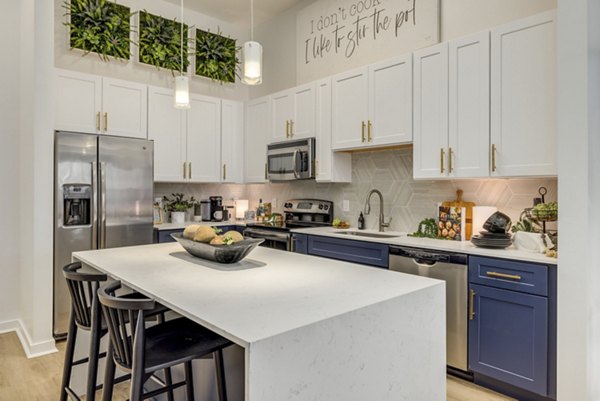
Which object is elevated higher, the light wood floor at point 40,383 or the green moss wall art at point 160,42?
the green moss wall art at point 160,42

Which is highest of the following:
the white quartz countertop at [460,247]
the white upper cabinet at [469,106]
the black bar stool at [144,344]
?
the white upper cabinet at [469,106]

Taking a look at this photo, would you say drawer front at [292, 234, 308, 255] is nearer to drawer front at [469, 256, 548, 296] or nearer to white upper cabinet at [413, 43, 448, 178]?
white upper cabinet at [413, 43, 448, 178]

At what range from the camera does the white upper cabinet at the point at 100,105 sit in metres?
3.50

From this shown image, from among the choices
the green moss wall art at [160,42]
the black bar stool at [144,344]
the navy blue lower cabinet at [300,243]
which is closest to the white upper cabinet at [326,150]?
the navy blue lower cabinet at [300,243]

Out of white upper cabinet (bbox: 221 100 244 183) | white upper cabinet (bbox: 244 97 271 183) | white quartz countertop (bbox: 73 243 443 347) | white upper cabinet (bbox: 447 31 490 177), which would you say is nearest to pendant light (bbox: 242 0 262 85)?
white quartz countertop (bbox: 73 243 443 347)

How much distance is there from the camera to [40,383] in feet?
8.73

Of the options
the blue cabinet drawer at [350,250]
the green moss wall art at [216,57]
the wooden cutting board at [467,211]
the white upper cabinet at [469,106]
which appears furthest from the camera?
the green moss wall art at [216,57]

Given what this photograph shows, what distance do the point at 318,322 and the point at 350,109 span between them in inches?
106

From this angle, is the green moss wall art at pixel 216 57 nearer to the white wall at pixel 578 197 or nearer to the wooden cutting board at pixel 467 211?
the wooden cutting board at pixel 467 211

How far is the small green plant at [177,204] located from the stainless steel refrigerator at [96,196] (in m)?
0.76

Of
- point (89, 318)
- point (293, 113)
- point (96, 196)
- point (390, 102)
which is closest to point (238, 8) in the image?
point (293, 113)

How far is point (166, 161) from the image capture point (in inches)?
165

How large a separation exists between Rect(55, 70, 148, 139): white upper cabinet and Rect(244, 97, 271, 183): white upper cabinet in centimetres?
120

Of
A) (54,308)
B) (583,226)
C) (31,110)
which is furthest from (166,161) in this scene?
(583,226)
